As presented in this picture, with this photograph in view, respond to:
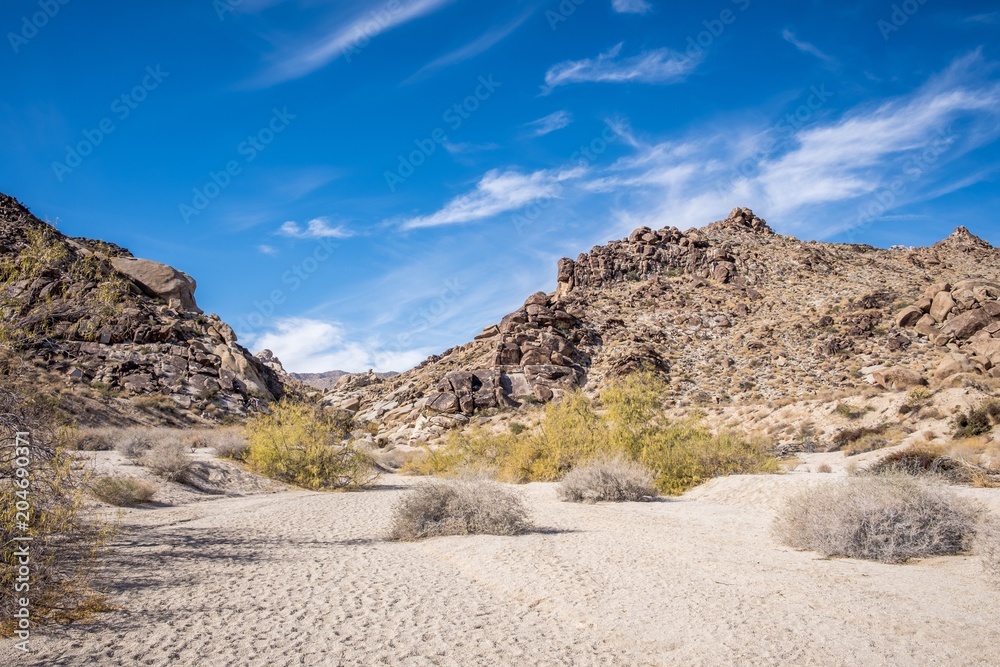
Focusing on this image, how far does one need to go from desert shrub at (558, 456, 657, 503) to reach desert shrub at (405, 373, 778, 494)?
7.75ft

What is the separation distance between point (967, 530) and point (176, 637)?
970 centimetres

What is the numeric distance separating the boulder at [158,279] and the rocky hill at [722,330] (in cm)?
1499

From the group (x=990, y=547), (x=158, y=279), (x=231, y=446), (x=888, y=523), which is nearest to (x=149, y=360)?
(x=158, y=279)

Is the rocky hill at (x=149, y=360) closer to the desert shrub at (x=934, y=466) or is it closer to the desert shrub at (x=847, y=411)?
the desert shrub at (x=934, y=466)

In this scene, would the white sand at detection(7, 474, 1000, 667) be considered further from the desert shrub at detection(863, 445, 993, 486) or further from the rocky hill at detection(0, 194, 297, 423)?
the rocky hill at detection(0, 194, 297, 423)

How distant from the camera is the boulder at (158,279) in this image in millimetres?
44125

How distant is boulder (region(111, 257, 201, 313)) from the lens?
145ft

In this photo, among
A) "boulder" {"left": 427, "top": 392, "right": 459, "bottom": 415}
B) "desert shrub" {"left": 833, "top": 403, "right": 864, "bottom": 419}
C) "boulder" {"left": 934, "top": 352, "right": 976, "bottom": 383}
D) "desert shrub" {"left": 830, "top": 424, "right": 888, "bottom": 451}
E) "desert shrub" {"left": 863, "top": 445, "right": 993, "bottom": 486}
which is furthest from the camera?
"boulder" {"left": 427, "top": 392, "right": 459, "bottom": 415}

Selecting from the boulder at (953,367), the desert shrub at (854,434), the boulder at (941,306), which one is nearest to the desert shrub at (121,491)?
the desert shrub at (854,434)

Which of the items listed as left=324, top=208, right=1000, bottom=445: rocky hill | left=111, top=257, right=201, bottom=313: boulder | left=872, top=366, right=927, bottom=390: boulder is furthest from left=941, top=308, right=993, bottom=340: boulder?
left=111, top=257, right=201, bottom=313: boulder

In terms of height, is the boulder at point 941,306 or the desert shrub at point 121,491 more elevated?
the boulder at point 941,306

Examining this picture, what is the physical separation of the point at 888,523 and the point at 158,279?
50222 mm

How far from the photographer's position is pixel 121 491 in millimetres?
11414

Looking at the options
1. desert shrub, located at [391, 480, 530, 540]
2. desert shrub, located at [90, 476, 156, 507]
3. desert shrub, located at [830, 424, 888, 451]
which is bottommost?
desert shrub, located at [391, 480, 530, 540]
